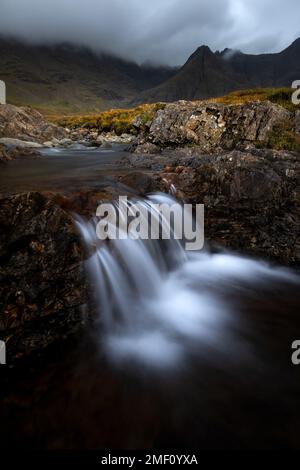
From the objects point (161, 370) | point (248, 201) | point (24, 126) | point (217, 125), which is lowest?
point (161, 370)

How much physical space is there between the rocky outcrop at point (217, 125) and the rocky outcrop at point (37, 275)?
15870 mm

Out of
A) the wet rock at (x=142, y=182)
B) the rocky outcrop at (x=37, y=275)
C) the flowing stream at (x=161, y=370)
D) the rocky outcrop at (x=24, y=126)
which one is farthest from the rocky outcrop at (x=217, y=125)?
the rocky outcrop at (x=24, y=126)

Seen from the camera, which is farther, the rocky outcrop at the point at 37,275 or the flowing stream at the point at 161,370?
the rocky outcrop at the point at 37,275

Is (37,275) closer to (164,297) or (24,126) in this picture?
(164,297)

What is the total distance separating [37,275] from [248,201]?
638 cm

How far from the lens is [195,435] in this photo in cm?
348

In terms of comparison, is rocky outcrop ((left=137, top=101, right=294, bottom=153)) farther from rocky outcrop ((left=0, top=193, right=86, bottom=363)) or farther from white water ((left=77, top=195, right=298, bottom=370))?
rocky outcrop ((left=0, top=193, right=86, bottom=363))

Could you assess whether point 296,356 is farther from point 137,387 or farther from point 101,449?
point 101,449

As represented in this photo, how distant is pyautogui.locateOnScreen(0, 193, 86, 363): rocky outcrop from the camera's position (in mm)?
4273

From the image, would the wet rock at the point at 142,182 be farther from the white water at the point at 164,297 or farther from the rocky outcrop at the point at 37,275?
the rocky outcrop at the point at 37,275

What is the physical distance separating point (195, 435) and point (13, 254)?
11.3 feet

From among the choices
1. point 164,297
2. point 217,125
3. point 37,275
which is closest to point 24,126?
point 217,125

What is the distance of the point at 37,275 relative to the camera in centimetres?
460

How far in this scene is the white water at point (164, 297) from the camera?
4957 mm
